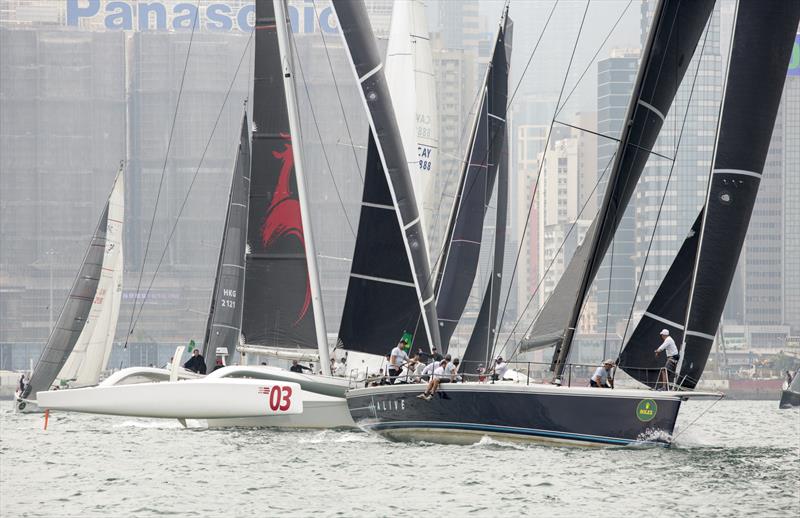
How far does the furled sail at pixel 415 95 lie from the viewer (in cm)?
3045

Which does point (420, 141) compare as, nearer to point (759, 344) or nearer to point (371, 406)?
point (371, 406)

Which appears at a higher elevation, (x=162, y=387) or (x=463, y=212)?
(x=463, y=212)

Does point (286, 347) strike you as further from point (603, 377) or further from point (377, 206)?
point (603, 377)

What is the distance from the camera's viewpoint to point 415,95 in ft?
102

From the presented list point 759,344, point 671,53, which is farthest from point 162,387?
point 759,344

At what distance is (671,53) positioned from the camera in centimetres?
2106

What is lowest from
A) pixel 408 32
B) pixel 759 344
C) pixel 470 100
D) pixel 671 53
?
pixel 759 344

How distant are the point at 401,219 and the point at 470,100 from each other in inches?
5454

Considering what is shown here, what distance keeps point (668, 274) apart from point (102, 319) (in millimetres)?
25164

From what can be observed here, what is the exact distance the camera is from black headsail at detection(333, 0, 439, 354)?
25.4 meters

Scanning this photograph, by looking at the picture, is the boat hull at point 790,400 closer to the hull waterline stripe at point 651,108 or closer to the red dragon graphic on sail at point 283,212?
the red dragon graphic on sail at point 283,212

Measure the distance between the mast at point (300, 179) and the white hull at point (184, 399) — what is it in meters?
4.23

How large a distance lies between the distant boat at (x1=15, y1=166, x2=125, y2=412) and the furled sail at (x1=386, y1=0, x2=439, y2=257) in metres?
12.8

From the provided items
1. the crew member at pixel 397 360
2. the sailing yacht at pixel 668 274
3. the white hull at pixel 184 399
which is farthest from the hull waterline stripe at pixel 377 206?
the white hull at pixel 184 399
